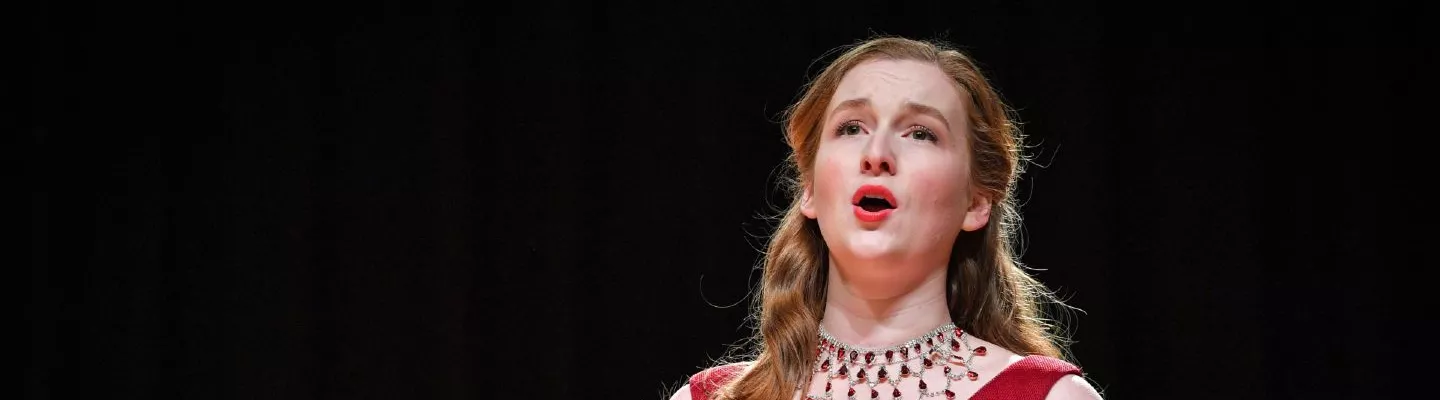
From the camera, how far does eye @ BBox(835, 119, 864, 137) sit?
1.97 meters

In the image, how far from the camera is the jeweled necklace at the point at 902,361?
→ 188cm

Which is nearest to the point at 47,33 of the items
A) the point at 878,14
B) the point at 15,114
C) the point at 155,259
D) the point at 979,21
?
the point at 15,114

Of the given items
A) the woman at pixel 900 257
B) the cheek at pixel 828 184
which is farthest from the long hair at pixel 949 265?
the cheek at pixel 828 184

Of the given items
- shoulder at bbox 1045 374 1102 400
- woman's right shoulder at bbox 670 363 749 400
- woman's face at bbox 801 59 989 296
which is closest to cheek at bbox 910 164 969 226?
woman's face at bbox 801 59 989 296

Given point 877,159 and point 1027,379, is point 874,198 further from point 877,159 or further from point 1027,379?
point 1027,379

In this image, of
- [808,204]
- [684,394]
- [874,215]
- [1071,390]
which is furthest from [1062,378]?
[684,394]

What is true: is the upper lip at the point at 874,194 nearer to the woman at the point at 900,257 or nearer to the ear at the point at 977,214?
the woman at the point at 900,257

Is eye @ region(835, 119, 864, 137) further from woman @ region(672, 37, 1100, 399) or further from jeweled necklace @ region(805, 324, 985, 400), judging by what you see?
jeweled necklace @ region(805, 324, 985, 400)

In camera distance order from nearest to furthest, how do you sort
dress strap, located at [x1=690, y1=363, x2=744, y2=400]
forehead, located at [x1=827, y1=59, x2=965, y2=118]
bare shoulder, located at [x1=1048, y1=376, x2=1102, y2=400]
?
bare shoulder, located at [x1=1048, y1=376, x2=1102, y2=400] < forehead, located at [x1=827, y1=59, x2=965, y2=118] < dress strap, located at [x1=690, y1=363, x2=744, y2=400]

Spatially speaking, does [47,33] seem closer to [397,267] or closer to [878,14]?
[397,267]

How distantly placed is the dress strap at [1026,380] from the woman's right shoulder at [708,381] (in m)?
0.39

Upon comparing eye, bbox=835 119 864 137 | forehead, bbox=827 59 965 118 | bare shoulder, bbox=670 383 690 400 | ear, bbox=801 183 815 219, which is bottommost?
bare shoulder, bbox=670 383 690 400

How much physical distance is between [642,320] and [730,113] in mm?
455

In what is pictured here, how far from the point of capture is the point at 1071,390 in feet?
6.05
